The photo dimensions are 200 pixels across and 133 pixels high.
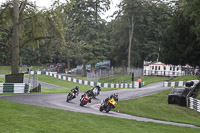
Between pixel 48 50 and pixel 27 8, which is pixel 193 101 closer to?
pixel 48 50

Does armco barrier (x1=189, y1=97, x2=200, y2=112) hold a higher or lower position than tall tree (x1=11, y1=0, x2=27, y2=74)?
lower

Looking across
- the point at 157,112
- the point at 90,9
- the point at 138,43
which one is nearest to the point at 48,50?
the point at 157,112

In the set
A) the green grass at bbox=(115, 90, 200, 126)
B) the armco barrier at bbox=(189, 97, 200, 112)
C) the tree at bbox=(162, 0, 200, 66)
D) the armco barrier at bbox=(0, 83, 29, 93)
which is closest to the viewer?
the green grass at bbox=(115, 90, 200, 126)

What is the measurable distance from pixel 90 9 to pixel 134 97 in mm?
34756

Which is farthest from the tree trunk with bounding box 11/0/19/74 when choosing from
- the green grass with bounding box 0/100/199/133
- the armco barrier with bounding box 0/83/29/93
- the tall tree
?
the green grass with bounding box 0/100/199/133

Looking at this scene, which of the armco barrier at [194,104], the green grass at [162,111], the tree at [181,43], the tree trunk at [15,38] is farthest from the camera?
the tree at [181,43]

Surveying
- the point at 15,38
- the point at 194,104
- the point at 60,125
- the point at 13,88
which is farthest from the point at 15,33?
the point at 60,125

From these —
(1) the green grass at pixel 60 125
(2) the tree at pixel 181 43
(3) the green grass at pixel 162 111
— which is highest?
(2) the tree at pixel 181 43

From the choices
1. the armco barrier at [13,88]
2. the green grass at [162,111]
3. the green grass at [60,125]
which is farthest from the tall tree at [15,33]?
the green grass at [60,125]

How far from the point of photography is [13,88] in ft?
83.5

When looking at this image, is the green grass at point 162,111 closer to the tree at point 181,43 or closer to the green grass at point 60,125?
the green grass at point 60,125

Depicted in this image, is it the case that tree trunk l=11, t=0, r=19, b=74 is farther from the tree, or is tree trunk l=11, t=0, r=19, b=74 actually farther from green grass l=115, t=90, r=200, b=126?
the tree

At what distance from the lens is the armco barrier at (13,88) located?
2480 cm

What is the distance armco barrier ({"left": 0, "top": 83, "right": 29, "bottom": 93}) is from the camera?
81.4 feet
